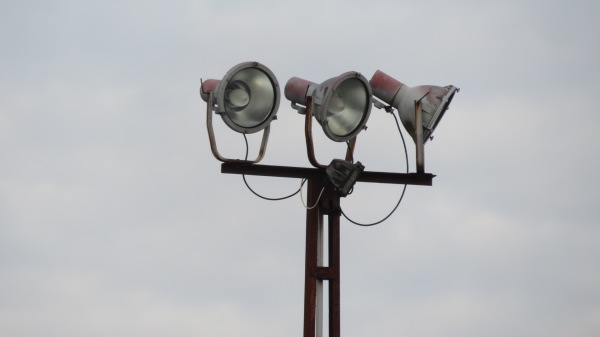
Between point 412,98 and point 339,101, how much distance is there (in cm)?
92

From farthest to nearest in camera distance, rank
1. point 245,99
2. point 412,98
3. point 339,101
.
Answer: point 412,98 → point 339,101 → point 245,99

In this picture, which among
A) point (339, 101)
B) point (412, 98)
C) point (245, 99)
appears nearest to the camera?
point (245, 99)

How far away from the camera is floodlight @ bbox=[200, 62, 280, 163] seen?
45.4 feet

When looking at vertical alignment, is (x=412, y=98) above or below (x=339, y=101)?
above

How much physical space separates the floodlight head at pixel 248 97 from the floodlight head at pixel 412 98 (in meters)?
1.40

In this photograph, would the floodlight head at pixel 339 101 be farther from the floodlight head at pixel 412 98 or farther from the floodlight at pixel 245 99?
the floodlight head at pixel 412 98

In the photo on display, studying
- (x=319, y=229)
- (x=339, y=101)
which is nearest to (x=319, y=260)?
(x=319, y=229)

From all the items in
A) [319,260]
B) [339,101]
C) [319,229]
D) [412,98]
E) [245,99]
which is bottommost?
[319,260]

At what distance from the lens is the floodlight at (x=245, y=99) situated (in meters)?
13.9

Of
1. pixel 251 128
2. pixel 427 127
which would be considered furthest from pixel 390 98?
pixel 251 128

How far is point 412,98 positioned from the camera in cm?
1467

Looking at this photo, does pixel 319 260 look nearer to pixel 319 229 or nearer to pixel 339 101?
pixel 319 229

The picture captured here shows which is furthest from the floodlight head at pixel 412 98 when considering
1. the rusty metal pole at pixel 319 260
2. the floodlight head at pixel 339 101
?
the rusty metal pole at pixel 319 260

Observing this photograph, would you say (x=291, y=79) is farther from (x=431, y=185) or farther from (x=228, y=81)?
(x=431, y=185)
